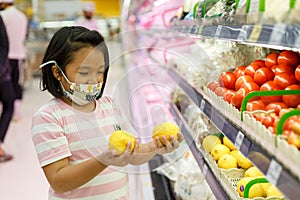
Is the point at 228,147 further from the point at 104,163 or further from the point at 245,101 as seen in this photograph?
the point at 104,163

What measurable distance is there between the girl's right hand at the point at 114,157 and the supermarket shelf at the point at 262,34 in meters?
0.48

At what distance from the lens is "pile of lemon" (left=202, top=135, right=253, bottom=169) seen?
2.03m

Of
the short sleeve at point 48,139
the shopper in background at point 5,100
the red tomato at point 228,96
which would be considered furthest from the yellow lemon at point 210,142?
the shopper in background at point 5,100

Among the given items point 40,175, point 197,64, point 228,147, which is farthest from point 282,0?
point 40,175

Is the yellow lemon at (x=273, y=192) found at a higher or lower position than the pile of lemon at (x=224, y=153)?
higher

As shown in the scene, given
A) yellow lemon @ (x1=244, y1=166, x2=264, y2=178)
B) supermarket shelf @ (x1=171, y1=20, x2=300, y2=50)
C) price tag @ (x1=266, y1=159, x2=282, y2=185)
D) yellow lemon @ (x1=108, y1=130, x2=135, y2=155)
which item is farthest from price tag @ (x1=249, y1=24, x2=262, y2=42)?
yellow lemon @ (x1=244, y1=166, x2=264, y2=178)

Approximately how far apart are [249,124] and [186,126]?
1313mm

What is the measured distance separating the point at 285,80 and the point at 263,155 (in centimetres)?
53

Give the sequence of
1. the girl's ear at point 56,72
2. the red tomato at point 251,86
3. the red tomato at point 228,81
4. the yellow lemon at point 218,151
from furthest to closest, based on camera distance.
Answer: the yellow lemon at point 218,151
the red tomato at point 228,81
the red tomato at point 251,86
the girl's ear at point 56,72

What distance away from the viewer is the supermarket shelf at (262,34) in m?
1.02

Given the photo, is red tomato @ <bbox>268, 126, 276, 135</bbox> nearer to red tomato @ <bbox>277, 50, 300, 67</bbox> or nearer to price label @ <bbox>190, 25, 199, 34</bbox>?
red tomato @ <bbox>277, 50, 300, 67</bbox>

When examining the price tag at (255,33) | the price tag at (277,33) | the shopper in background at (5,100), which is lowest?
the shopper in background at (5,100)

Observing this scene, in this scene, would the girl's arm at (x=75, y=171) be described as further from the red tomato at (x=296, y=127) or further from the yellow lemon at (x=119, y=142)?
the red tomato at (x=296, y=127)

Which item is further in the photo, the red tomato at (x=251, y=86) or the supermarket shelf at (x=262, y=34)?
the red tomato at (x=251, y=86)
